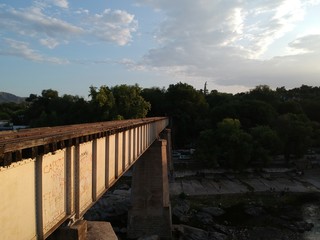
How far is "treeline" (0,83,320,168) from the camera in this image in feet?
193

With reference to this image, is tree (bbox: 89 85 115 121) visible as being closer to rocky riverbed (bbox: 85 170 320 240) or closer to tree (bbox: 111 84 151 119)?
tree (bbox: 111 84 151 119)

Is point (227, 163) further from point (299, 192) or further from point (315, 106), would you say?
point (315, 106)

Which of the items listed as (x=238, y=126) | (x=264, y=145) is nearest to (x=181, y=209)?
(x=238, y=126)

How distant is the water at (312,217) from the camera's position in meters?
33.1

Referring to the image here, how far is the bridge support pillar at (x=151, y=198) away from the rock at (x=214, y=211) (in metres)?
7.53

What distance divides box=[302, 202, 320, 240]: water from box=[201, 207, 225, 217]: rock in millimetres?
8539

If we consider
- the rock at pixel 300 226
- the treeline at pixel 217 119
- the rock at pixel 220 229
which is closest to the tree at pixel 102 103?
the treeline at pixel 217 119

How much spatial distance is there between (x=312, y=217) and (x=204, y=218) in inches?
455

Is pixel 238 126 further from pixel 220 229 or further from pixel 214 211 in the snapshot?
pixel 220 229

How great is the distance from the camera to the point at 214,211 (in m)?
40.1

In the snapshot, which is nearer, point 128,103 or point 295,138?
point 295,138

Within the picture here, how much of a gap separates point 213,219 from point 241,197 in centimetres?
995

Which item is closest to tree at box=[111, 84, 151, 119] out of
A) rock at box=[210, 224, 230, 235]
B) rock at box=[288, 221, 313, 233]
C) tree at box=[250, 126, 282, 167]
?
tree at box=[250, 126, 282, 167]

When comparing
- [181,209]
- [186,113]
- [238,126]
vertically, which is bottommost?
[181,209]
